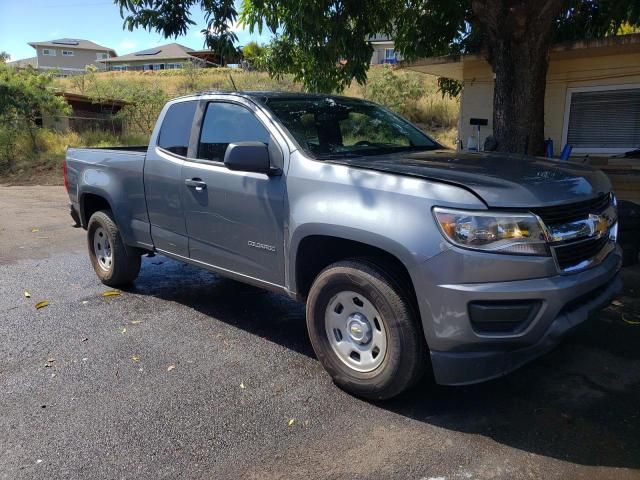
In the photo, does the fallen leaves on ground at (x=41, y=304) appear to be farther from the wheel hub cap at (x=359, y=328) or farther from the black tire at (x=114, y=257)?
the wheel hub cap at (x=359, y=328)

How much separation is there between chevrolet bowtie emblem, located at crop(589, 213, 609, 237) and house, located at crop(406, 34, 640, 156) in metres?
5.48

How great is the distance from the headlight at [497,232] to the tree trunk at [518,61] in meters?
3.93

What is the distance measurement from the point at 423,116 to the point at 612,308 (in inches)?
941

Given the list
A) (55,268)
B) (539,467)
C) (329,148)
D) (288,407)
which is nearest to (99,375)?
(288,407)

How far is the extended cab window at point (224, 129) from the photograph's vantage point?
13.9ft

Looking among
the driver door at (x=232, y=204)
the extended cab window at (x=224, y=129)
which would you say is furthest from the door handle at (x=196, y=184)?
the extended cab window at (x=224, y=129)

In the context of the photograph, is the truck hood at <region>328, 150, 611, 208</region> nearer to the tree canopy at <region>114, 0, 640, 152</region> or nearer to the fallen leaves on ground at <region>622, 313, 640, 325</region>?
the fallen leaves on ground at <region>622, 313, 640, 325</region>

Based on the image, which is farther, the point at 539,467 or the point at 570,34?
the point at 570,34

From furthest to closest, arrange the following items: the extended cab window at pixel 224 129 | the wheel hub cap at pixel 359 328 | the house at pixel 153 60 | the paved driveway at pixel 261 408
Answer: the house at pixel 153 60, the extended cab window at pixel 224 129, the wheel hub cap at pixel 359 328, the paved driveway at pixel 261 408

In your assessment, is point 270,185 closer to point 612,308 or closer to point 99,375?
point 99,375

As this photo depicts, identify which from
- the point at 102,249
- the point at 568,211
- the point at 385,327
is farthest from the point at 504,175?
the point at 102,249

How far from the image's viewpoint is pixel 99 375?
3.95 metres

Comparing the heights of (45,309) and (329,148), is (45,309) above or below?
below

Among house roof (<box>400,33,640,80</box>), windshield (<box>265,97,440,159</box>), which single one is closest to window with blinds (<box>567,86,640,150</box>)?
house roof (<box>400,33,640,80</box>)
